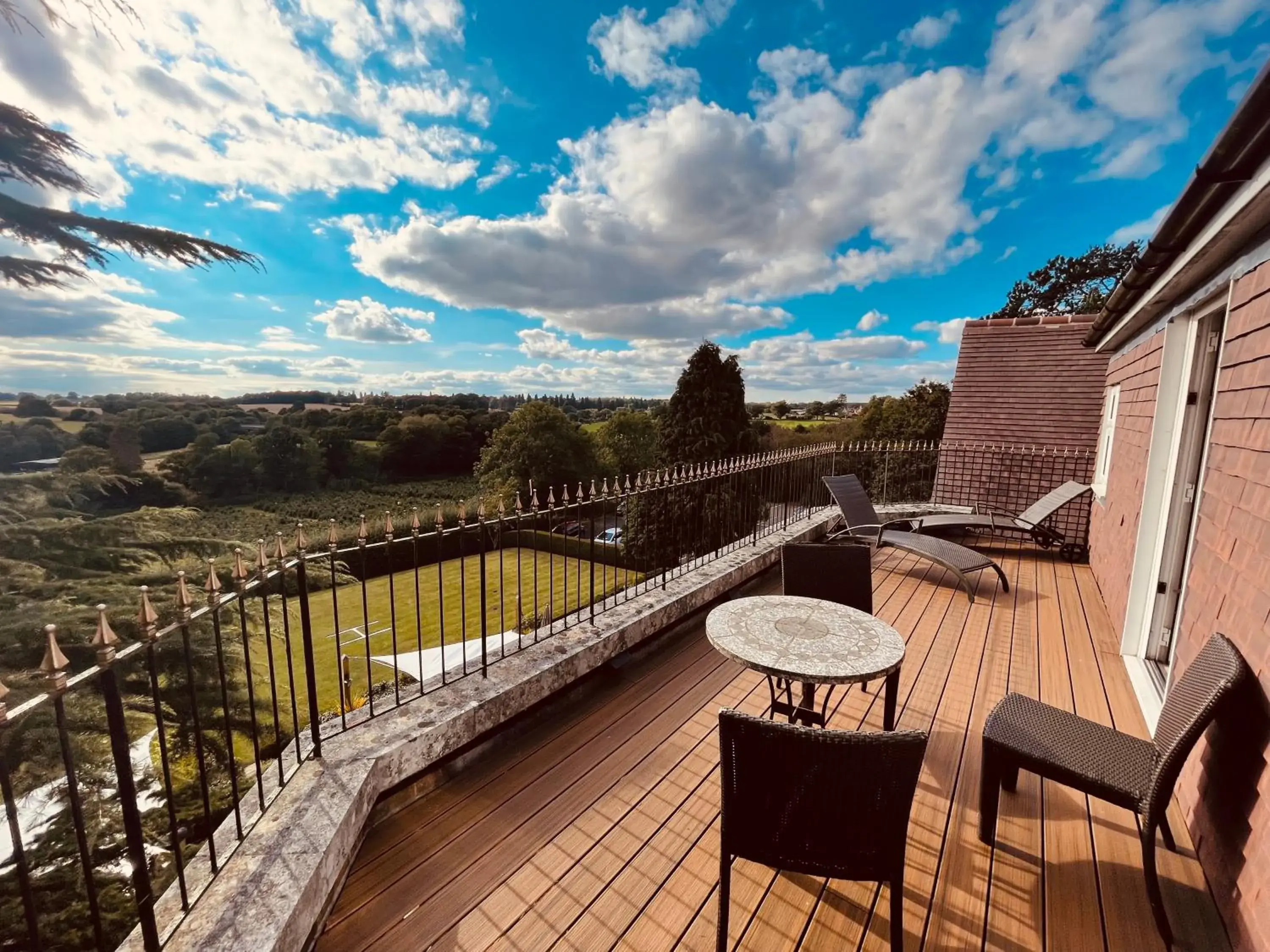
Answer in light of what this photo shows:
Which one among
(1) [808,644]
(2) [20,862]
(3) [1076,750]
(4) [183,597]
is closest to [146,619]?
(4) [183,597]

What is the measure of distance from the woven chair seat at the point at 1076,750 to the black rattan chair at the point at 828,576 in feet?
2.97

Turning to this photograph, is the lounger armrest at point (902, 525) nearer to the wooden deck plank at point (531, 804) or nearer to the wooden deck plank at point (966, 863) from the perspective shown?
the wooden deck plank at point (966, 863)

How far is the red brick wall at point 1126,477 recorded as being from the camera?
3814 millimetres

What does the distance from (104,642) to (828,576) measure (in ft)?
9.97

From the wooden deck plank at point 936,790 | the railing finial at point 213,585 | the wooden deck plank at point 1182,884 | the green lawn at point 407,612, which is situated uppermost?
the railing finial at point 213,585

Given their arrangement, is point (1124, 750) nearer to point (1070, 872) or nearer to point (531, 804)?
point (1070, 872)

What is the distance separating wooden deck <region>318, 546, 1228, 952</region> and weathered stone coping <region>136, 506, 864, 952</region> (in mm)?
207

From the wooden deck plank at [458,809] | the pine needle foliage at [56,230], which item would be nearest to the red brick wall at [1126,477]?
the wooden deck plank at [458,809]

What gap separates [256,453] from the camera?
10602 millimetres

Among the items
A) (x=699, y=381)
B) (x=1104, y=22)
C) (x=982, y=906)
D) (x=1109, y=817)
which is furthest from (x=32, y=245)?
(x=699, y=381)

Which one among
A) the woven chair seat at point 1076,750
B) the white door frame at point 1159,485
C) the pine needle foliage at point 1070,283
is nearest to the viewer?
the woven chair seat at point 1076,750

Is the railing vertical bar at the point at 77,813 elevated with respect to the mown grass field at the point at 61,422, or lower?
lower

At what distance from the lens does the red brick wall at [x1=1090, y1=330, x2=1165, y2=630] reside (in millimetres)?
3814

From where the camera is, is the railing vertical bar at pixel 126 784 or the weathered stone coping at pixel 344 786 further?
the weathered stone coping at pixel 344 786
